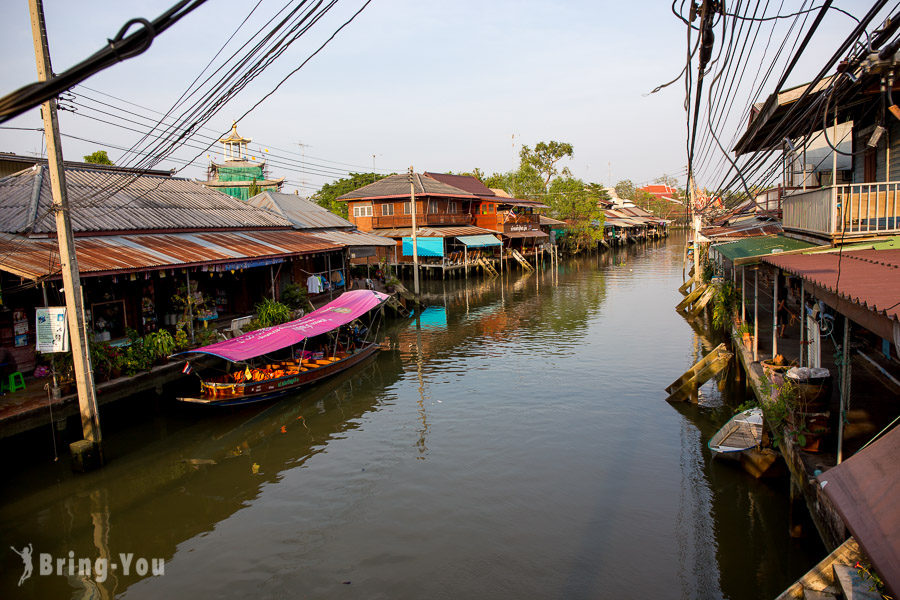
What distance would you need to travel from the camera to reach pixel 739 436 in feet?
38.0

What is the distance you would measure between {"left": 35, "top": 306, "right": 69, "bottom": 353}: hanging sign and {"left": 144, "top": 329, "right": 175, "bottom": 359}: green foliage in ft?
11.5

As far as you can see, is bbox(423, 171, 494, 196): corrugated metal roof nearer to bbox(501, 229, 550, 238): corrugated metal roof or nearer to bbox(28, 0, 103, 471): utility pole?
bbox(501, 229, 550, 238): corrugated metal roof

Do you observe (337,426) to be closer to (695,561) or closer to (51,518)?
(51,518)

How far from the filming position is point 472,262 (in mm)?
47938

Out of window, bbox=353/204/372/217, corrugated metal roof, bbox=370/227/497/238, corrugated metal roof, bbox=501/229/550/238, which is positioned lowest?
corrugated metal roof, bbox=501/229/550/238

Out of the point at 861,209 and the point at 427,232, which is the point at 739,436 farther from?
the point at 427,232

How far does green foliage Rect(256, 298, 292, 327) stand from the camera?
66.6 feet

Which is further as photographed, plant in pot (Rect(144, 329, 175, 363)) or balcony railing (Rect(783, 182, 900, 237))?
plant in pot (Rect(144, 329, 175, 363))

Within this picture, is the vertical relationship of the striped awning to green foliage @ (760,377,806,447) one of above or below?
above

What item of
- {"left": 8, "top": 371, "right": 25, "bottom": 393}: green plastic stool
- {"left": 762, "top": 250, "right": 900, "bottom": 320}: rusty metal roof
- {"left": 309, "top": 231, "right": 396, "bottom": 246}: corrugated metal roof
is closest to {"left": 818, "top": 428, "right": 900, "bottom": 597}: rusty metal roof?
{"left": 762, "top": 250, "right": 900, "bottom": 320}: rusty metal roof

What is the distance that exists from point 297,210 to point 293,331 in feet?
59.3

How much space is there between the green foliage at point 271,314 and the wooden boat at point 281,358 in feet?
4.61

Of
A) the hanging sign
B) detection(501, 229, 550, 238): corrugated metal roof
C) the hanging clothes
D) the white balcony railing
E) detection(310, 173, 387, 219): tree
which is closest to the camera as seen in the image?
the white balcony railing

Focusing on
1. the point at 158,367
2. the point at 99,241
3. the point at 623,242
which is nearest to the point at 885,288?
the point at 158,367
